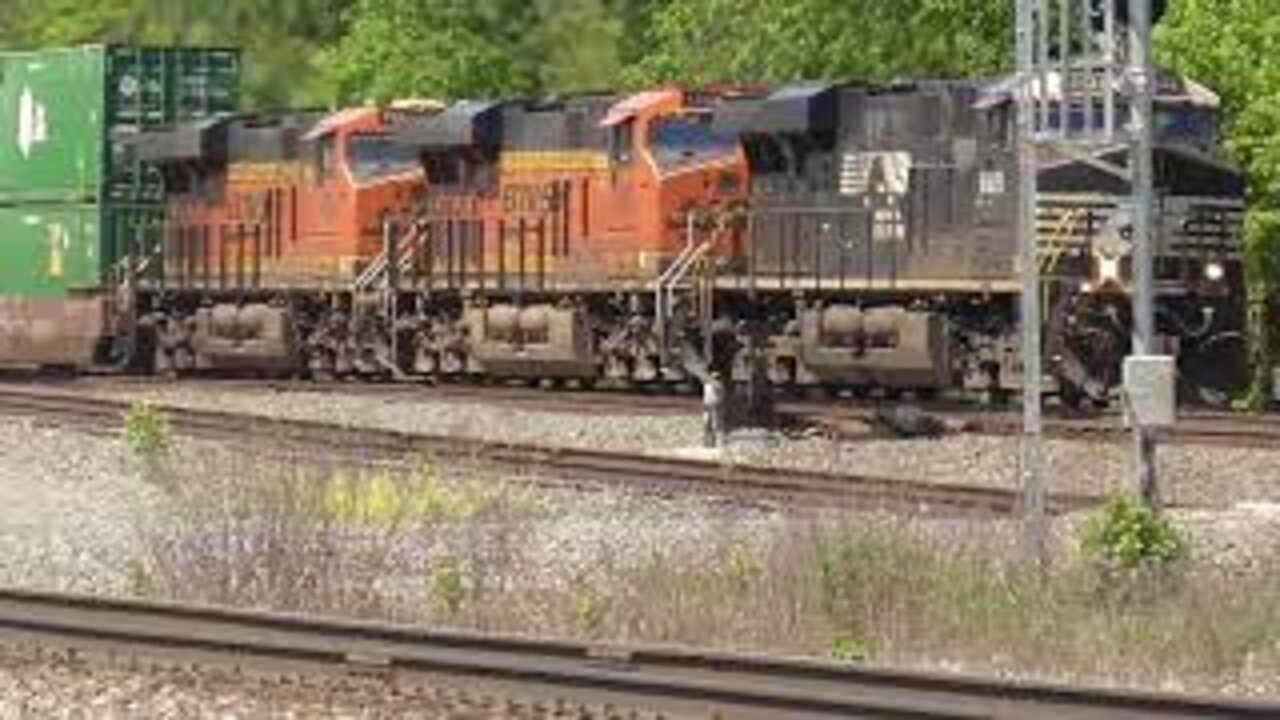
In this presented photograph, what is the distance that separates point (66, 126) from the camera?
32.0 meters

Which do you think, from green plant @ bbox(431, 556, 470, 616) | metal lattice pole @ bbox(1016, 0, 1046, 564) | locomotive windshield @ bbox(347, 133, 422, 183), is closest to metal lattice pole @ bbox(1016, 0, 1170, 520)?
metal lattice pole @ bbox(1016, 0, 1046, 564)

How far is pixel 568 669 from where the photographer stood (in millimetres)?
9492

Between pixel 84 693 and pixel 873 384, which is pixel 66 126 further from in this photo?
pixel 84 693

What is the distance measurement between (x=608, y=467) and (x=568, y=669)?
863 cm

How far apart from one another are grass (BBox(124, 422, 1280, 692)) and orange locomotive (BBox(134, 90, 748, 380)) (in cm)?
1153

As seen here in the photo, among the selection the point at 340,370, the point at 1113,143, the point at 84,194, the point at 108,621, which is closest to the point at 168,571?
the point at 108,621

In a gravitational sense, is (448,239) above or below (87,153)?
below

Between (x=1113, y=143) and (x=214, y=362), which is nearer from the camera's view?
(x=1113, y=143)

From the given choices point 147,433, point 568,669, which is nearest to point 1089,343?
point 147,433

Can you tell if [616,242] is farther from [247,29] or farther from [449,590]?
[247,29]

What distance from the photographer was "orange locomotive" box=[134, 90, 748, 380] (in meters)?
26.1

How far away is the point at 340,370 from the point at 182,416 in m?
7.62

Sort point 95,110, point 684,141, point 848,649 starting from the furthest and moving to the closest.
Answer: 1. point 95,110
2. point 684,141
3. point 848,649

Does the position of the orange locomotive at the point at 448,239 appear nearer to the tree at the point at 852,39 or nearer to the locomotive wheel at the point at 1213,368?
the locomotive wheel at the point at 1213,368
